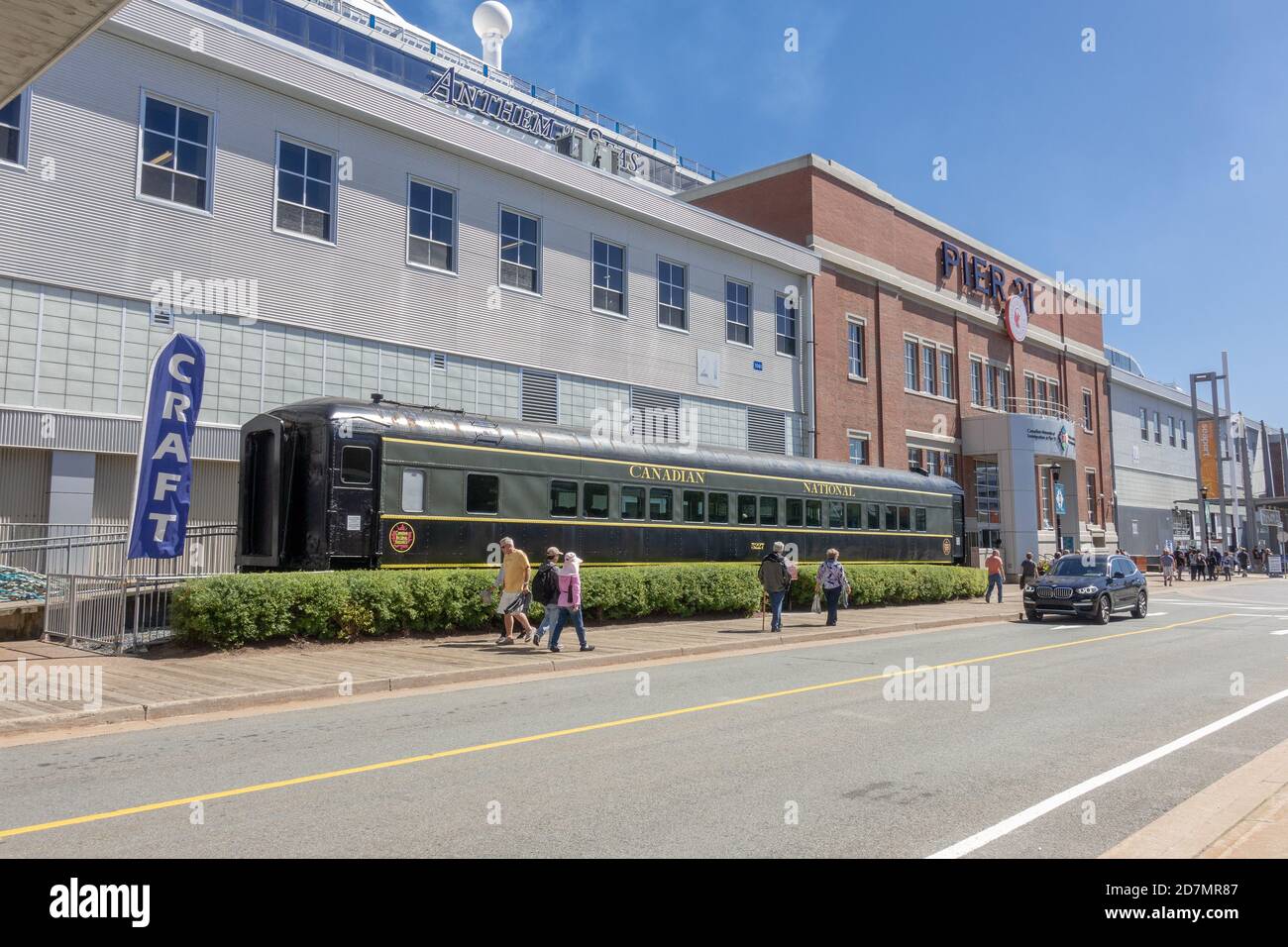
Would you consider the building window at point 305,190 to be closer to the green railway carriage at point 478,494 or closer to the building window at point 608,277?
the green railway carriage at point 478,494

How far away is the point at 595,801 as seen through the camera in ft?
19.9

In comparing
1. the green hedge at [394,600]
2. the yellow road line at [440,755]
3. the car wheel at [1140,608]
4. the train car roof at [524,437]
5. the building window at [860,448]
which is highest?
the building window at [860,448]

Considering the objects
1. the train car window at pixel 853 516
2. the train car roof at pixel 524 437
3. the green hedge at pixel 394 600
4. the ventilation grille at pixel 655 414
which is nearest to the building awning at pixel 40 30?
the green hedge at pixel 394 600

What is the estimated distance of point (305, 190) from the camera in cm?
2153

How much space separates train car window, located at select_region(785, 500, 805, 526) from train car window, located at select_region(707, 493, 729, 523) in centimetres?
259

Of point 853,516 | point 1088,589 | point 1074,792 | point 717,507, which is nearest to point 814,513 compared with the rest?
point 853,516

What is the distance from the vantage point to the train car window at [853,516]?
2723 cm

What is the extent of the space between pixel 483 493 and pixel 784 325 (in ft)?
64.3

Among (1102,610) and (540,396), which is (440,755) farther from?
(540,396)

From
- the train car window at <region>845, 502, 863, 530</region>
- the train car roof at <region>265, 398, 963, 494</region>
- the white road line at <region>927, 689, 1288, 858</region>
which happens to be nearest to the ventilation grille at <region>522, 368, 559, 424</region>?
the train car roof at <region>265, 398, 963, 494</region>

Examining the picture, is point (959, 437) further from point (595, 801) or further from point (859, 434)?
point (595, 801)

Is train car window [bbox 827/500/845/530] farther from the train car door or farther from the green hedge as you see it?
the train car door

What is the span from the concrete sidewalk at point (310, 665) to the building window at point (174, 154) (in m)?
9.82
